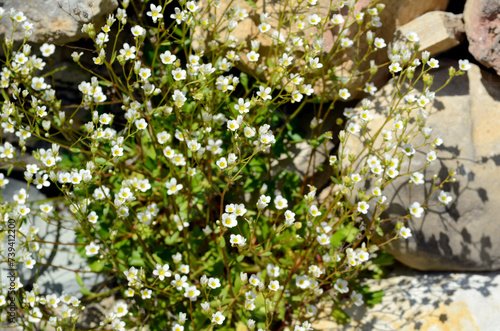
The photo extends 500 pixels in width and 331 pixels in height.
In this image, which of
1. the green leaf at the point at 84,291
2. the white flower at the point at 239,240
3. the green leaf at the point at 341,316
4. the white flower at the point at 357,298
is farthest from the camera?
the green leaf at the point at 84,291

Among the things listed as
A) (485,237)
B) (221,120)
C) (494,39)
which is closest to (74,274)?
(221,120)

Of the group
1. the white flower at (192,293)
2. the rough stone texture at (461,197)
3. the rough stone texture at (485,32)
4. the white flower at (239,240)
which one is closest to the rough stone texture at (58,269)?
the white flower at (192,293)

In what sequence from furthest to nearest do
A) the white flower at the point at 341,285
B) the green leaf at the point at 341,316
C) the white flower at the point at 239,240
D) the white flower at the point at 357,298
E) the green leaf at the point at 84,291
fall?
the green leaf at the point at 84,291 < the green leaf at the point at 341,316 < the white flower at the point at 357,298 < the white flower at the point at 341,285 < the white flower at the point at 239,240

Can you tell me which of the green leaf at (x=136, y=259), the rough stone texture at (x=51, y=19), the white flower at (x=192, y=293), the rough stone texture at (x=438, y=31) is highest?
the rough stone texture at (x=51, y=19)

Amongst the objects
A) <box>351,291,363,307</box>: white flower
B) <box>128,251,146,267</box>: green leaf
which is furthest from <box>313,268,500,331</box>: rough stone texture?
<box>128,251,146,267</box>: green leaf

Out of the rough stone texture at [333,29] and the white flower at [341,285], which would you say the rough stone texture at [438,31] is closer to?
the rough stone texture at [333,29]

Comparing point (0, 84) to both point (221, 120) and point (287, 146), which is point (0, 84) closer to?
point (221, 120)

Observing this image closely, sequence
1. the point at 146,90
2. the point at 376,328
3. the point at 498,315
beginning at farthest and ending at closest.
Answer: the point at 376,328, the point at 498,315, the point at 146,90
